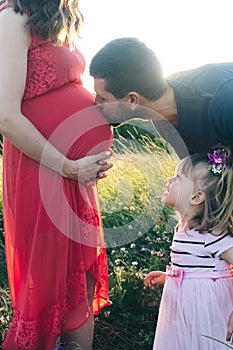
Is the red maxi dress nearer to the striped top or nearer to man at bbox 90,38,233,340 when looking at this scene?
man at bbox 90,38,233,340

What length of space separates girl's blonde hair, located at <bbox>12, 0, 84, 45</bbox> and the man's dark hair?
187 millimetres

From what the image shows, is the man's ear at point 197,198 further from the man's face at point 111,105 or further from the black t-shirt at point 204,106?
the man's face at point 111,105

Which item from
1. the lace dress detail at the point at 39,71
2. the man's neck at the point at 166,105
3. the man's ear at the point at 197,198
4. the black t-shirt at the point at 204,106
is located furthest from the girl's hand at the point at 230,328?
the lace dress detail at the point at 39,71

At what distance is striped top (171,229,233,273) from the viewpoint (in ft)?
10.5

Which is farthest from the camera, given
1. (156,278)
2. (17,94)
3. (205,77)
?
(156,278)

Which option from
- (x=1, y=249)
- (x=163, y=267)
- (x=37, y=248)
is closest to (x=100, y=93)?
(x=37, y=248)

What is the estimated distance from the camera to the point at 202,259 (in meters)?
3.22

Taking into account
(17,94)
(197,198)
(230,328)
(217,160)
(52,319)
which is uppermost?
(17,94)

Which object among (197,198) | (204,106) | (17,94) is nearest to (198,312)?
(197,198)

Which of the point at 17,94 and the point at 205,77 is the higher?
the point at 17,94

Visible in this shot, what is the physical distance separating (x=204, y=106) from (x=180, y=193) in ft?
1.43

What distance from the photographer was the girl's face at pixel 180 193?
3.28 m

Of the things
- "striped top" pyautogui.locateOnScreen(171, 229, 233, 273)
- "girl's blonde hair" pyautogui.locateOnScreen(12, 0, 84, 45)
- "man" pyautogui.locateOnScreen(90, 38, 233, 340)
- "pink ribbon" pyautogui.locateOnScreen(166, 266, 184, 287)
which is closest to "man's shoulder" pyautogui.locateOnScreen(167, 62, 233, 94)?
"man" pyautogui.locateOnScreen(90, 38, 233, 340)

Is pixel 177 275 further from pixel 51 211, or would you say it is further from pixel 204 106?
pixel 204 106
